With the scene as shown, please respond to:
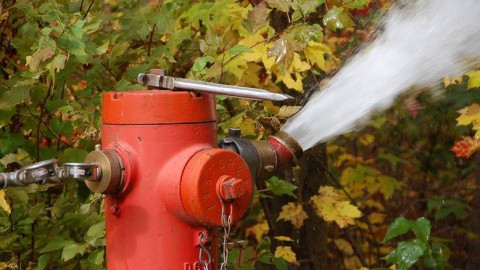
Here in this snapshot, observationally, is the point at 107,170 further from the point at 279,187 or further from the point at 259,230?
the point at 259,230

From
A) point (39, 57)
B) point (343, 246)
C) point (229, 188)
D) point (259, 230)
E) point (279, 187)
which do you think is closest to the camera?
point (229, 188)

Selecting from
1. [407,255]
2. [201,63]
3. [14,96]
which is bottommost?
[407,255]

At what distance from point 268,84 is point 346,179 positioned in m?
1.50

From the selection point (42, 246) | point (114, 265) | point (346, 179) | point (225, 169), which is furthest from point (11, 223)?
point (346, 179)

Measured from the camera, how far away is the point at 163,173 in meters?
1.97

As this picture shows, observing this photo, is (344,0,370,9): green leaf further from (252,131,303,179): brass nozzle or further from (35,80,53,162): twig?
(35,80,53,162): twig

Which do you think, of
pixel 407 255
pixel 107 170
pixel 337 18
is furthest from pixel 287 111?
pixel 407 255

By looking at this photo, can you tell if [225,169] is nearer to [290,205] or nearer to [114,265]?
[114,265]

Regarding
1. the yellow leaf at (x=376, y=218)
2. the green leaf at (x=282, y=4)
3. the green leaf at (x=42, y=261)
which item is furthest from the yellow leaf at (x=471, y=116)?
the yellow leaf at (x=376, y=218)

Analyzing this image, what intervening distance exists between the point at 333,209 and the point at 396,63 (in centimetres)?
75

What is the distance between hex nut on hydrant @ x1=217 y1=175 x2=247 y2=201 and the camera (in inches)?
75.1

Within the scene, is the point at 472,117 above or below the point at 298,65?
below

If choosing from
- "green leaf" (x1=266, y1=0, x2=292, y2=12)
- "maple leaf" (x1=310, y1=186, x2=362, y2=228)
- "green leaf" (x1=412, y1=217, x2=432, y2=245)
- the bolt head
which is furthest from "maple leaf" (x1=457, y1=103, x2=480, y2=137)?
the bolt head

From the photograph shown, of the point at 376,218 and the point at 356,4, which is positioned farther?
the point at 376,218
